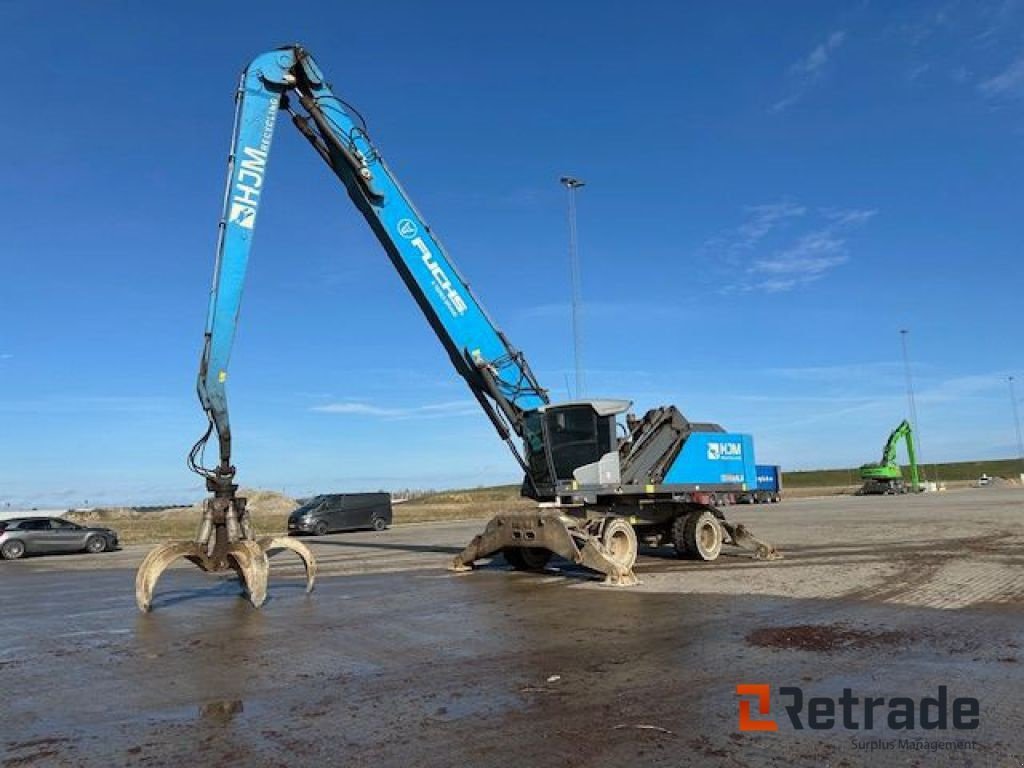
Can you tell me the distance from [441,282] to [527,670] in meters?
10.7

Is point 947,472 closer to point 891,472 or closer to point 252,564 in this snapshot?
point 891,472

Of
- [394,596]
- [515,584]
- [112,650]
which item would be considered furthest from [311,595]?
[112,650]

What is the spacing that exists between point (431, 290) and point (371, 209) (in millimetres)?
2051

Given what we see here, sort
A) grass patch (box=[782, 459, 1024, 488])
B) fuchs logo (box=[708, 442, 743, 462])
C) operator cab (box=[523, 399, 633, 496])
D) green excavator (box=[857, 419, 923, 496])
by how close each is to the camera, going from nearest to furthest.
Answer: operator cab (box=[523, 399, 633, 496]) < fuchs logo (box=[708, 442, 743, 462]) < green excavator (box=[857, 419, 923, 496]) < grass patch (box=[782, 459, 1024, 488])

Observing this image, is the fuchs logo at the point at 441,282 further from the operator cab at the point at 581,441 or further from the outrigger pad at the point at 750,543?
the outrigger pad at the point at 750,543

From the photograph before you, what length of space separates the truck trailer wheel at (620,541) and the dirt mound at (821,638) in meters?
5.70

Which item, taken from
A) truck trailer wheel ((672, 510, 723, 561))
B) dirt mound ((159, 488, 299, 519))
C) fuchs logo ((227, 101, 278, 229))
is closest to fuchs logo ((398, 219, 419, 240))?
fuchs logo ((227, 101, 278, 229))

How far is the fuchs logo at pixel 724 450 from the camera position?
1831cm

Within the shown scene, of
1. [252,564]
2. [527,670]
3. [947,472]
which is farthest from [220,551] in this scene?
[947,472]

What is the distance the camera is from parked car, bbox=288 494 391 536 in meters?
39.7

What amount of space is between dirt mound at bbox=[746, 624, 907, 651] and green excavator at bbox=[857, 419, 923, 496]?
6355cm

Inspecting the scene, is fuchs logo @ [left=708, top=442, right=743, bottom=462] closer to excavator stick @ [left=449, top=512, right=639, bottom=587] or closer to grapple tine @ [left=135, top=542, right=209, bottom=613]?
excavator stick @ [left=449, top=512, right=639, bottom=587]

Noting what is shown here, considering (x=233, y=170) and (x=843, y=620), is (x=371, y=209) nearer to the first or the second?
(x=233, y=170)

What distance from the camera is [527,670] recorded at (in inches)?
312
